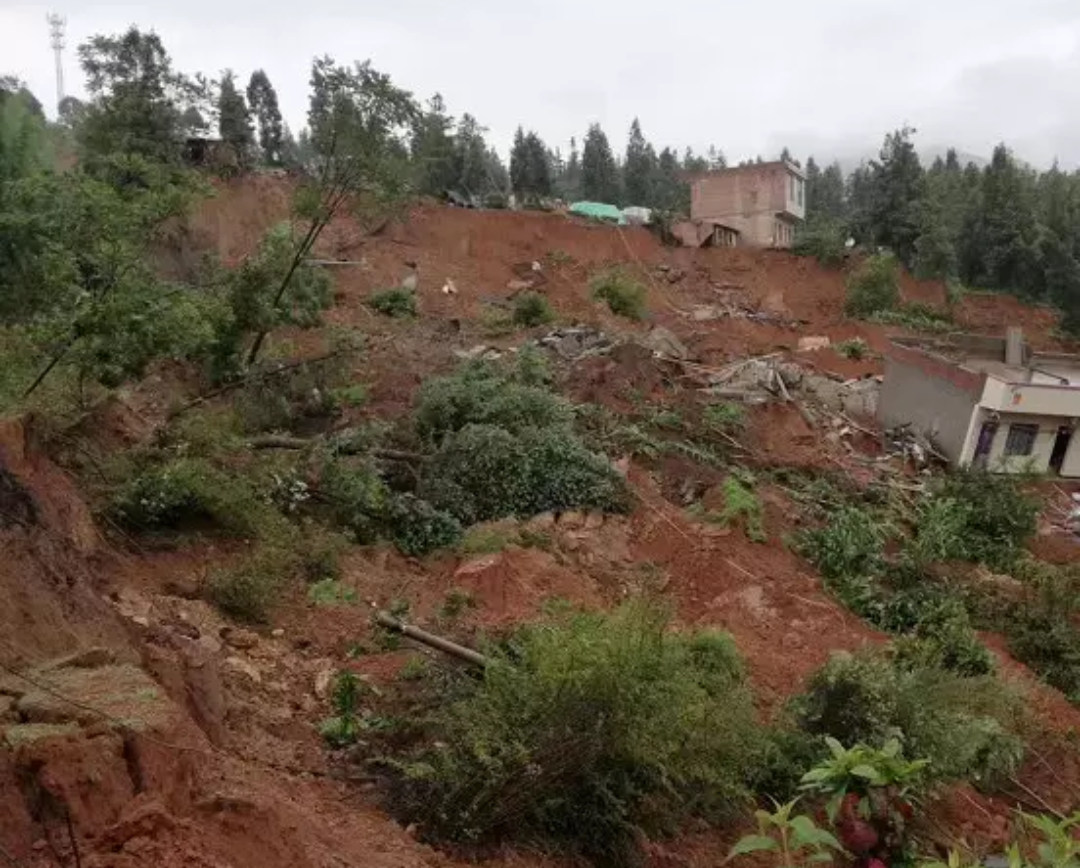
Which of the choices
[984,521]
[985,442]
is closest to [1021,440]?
[985,442]

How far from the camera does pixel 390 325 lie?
2330cm

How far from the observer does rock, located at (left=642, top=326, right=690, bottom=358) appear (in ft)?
65.4

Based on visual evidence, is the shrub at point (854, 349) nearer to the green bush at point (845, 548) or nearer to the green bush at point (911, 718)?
the green bush at point (845, 548)

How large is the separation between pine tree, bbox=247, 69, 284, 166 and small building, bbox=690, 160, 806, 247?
21981mm

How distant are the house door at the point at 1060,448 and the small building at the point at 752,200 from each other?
24.3 m

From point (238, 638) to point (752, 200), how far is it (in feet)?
126

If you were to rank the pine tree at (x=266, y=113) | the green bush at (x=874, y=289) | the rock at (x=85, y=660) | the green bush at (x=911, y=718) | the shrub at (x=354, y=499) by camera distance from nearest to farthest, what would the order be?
the rock at (x=85, y=660) < the green bush at (x=911, y=718) < the shrub at (x=354, y=499) < the green bush at (x=874, y=289) < the pine tree at (x=266, y=113)

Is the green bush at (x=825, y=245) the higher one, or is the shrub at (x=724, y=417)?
the green bush at (x=825, y=245)

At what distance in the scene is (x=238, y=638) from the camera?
7047 mm

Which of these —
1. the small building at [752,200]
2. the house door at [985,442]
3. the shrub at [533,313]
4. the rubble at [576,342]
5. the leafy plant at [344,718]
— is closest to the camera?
the leafy plant at [344,718]

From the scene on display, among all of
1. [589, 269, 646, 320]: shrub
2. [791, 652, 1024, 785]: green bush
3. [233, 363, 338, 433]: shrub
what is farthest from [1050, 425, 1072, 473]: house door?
[233, 363, 338, 433]: shrub

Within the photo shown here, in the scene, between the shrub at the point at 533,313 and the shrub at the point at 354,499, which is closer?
the shrub at the point at 354,499

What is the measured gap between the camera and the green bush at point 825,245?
34969 mm

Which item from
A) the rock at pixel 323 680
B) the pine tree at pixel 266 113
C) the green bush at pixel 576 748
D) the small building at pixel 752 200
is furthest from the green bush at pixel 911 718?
the pine tree at pixel 266 113
